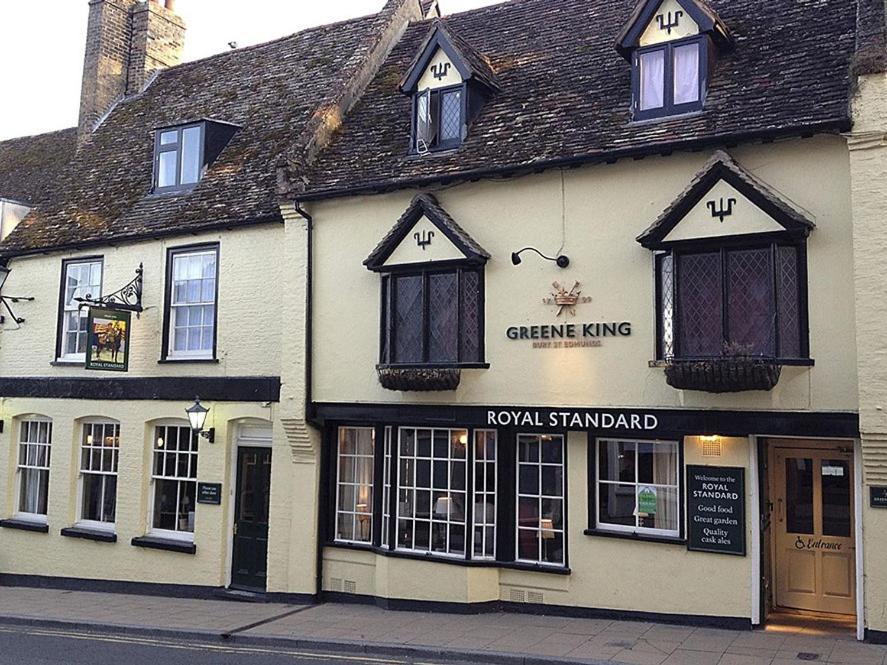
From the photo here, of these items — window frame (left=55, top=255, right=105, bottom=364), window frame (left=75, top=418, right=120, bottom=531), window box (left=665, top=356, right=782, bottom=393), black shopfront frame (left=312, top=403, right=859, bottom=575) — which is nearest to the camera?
window box (left=665, top=356, right=782, bottom=393)

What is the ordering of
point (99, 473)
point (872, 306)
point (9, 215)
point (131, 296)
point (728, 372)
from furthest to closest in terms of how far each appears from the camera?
point (9, 215)
point (99, 473)
point (131, 296)
point (728, 372)
point (872, 306)

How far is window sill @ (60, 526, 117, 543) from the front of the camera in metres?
16.1

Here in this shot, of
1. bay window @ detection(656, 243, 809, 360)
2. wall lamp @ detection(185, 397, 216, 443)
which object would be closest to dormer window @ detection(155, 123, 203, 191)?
wall lamp @ detection(185, 397, 216, 443)

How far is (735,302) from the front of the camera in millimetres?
10828

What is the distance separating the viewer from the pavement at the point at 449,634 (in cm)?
996

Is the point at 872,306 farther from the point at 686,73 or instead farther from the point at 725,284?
the point at 686,73

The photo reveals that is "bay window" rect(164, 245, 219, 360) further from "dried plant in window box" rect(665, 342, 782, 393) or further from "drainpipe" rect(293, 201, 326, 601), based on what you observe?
"dried plant in window box" rect(665, 342, 782, 393)

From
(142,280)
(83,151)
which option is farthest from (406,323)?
(83,151)

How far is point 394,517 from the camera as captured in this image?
43.8 ft

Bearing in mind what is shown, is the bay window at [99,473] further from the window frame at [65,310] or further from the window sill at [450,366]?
the window sill at [450,366]

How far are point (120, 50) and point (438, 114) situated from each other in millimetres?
10674

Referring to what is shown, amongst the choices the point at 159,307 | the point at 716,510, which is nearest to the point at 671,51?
the point at 716,510

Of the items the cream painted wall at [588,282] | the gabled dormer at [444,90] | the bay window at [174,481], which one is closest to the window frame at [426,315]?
the cream painted wall at [588,282]

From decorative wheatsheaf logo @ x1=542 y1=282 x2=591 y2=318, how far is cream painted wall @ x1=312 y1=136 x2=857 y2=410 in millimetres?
92
